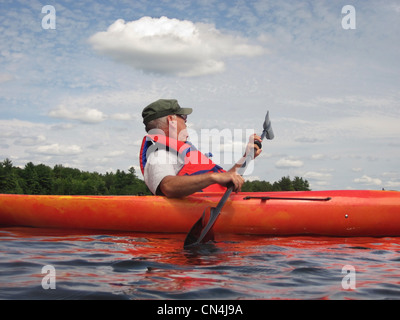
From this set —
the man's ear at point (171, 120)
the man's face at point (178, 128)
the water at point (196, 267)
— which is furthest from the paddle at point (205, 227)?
the man's ear at point (171, 120)

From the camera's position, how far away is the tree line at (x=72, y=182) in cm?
3928

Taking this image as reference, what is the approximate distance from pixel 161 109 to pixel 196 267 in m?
2.22

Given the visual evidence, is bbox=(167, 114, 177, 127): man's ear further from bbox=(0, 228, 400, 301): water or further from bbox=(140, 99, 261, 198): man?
bbox=(0, 228, 400, 301): water

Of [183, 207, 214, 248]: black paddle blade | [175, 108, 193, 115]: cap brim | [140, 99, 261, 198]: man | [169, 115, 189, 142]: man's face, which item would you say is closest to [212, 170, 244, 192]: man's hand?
[140, 99, 261, 198]: man

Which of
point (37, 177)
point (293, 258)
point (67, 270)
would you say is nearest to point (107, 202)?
point (67, 270)

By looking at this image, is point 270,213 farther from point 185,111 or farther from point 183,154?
point 185,111

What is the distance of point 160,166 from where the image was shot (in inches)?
177

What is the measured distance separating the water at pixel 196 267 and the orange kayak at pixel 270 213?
134 millimetres

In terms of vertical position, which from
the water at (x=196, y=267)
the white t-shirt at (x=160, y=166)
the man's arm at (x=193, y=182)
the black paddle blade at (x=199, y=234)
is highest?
the white t-shirt at (x=160, y=166)

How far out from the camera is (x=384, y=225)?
4859 millimetres

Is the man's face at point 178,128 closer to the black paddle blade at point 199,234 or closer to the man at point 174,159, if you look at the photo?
the man at point 174,159

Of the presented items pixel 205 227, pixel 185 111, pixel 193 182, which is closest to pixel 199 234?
pixel 205 227

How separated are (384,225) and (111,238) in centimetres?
303

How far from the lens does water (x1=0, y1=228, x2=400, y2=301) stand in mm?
2547
